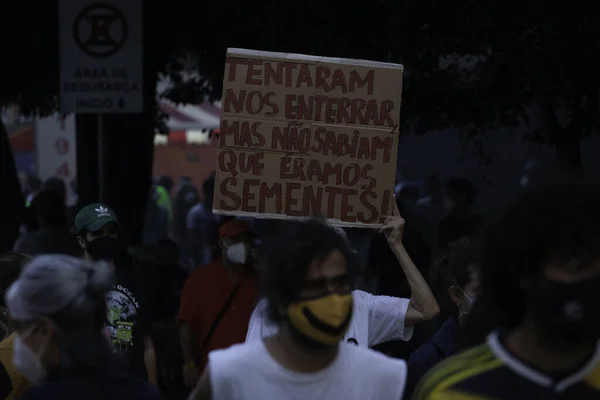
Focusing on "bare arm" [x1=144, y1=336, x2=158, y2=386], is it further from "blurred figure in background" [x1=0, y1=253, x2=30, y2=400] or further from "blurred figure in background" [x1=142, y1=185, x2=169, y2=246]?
"blurred figure in background" [x1=142, y1=185, x2=169, y2=246]

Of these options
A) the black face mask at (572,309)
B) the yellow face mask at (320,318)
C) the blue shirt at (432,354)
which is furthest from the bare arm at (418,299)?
the black face mask at (572,309)

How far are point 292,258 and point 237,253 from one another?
10.8ft

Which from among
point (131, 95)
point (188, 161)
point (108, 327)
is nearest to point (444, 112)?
point (131, 95)

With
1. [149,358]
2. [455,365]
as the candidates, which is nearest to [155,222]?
[149,358]

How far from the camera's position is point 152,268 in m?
7.83

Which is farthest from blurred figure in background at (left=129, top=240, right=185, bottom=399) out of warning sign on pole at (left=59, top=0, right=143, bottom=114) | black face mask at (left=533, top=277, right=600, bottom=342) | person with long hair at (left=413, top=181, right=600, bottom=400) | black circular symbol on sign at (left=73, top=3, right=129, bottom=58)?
black face mask at (left=533, top=277, right=600, bottom=342)

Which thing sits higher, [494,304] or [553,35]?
[553,35]

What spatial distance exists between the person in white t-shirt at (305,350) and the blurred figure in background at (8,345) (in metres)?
0.94

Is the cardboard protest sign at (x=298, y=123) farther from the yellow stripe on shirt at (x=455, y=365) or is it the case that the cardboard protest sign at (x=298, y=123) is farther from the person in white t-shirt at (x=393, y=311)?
the yellow stripe on shirt at (x=455, y=365)

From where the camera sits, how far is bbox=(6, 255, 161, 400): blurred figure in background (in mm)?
3217

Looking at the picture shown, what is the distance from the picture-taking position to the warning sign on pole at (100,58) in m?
9.02

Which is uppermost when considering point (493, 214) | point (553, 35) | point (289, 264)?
point (553, 35)

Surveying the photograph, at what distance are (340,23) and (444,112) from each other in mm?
1058

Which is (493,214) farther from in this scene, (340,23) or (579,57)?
(340,23)
